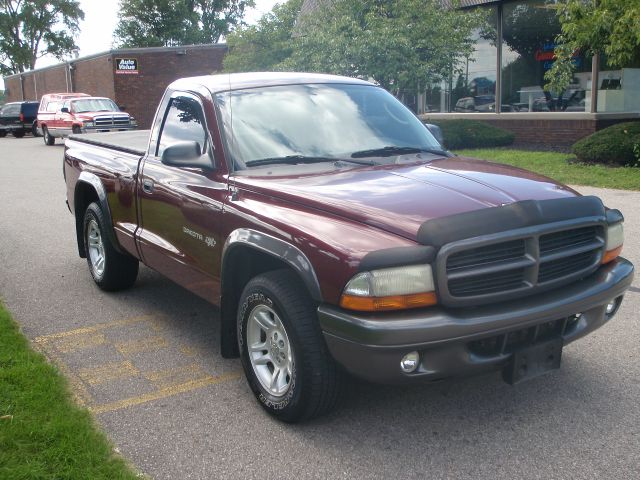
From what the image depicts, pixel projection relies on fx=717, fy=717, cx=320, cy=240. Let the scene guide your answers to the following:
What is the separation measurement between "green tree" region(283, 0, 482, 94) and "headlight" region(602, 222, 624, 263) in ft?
48.2

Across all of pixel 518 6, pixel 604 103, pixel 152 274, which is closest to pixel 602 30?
pixel 604 103

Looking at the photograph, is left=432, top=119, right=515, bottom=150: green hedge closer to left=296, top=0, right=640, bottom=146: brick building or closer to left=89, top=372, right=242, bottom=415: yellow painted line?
left=296, top=0, right=640, bottom=146: brick building

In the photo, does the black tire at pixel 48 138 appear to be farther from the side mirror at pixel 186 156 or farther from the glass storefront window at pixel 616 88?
the side mirror at pixel 186 156

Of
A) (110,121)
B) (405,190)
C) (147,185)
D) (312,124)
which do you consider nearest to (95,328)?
(147,185)

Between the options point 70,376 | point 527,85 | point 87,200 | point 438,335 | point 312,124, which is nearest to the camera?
point 438,335

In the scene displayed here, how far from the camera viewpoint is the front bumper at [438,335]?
10.4ft

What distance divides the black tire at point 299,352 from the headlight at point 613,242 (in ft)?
5.38

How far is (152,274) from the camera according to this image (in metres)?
7.11

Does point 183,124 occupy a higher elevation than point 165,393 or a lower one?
higher

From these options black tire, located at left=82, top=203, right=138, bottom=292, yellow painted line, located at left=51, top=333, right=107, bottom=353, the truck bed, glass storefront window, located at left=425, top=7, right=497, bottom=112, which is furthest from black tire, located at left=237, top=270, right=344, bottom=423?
glass storefront window, located at left=425, top=7, right=497, bottom=112

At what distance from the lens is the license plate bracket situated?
3441 millimetres

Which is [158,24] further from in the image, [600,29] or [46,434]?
[46,434]

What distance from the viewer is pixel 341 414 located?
3.91m

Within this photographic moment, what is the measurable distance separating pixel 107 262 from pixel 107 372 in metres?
1.84
